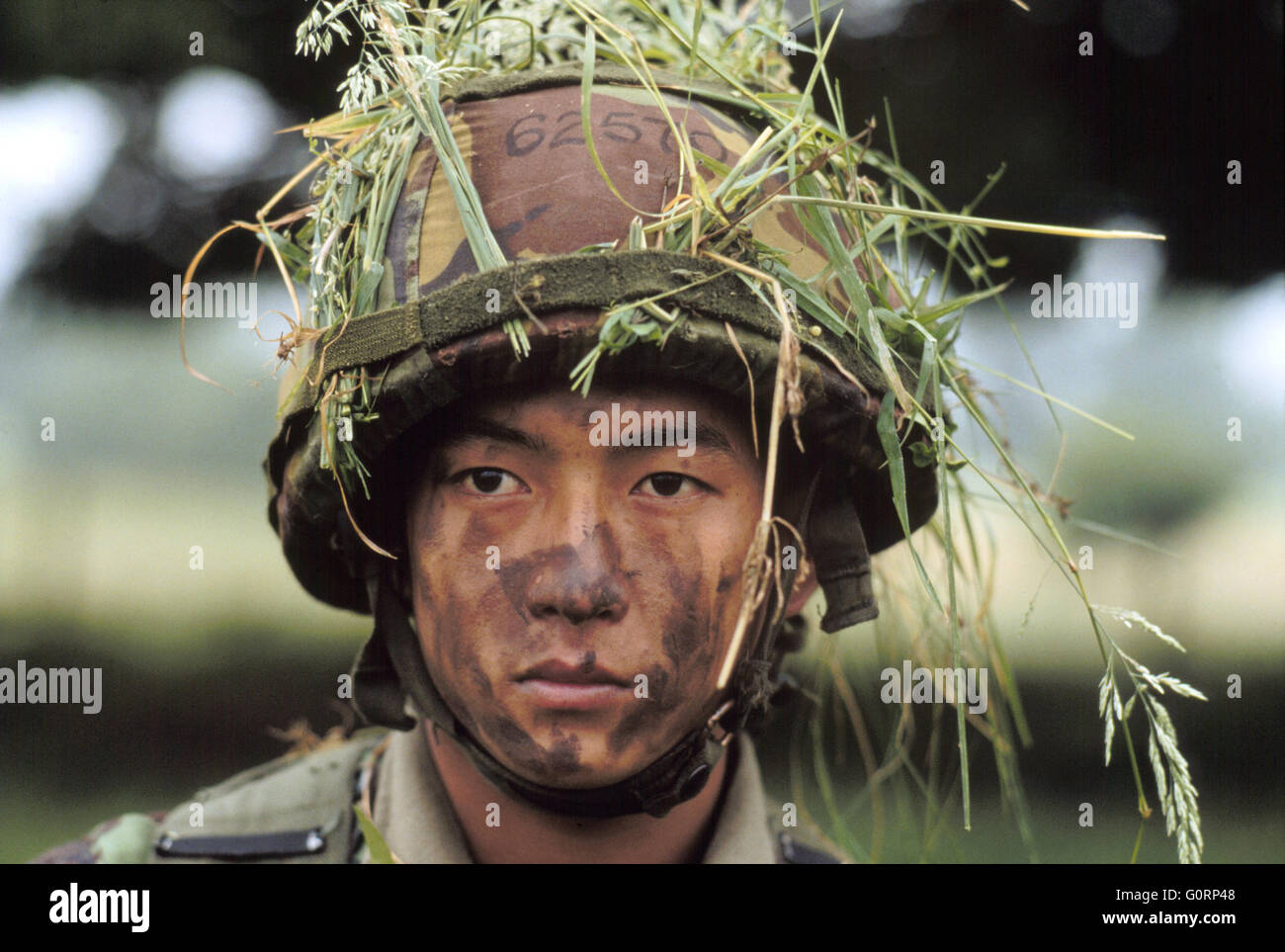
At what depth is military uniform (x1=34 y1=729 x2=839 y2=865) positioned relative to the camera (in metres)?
2.09

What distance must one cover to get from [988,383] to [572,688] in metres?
2.54

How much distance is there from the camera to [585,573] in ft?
5.43

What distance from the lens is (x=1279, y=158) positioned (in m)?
3.86

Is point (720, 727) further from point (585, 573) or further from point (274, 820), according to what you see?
point (274, 820)

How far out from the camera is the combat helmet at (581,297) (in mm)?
1668

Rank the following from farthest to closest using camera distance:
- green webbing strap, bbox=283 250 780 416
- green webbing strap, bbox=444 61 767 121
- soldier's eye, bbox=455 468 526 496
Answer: green webbing strap, bbox=444 61 767 121
soldier's eye, bbox=455 468 526 496
green webbing strap, bbox=283 250 780 416

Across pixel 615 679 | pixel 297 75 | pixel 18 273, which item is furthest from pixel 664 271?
pixel 18 273

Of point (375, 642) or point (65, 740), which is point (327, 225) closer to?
point (375, 642)

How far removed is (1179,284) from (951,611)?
125 inches

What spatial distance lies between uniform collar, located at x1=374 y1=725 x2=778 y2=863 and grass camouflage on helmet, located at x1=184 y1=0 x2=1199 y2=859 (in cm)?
45

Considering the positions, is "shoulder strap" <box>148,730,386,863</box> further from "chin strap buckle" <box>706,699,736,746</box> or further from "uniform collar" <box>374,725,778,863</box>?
"chin strap buckle" <box>706,699,736,746</box>

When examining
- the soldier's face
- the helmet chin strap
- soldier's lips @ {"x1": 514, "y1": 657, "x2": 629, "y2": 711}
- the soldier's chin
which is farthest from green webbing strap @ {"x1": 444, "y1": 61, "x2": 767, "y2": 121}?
the soldier's chin

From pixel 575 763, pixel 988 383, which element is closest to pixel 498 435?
pixel 575 763

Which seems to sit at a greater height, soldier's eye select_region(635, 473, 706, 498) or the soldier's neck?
soldier's eye select_region(635, 473, 706, 498)
